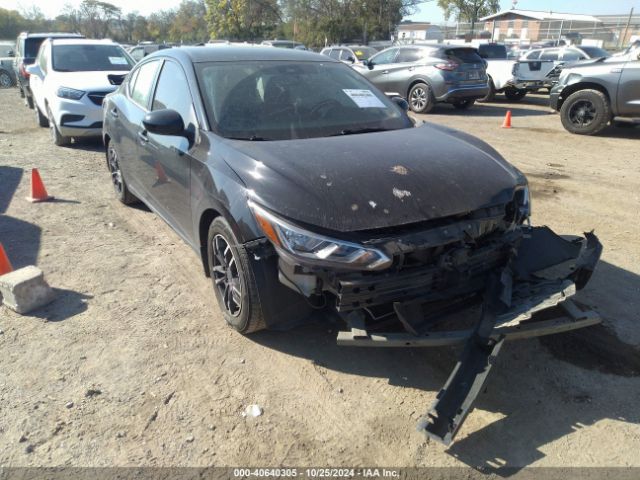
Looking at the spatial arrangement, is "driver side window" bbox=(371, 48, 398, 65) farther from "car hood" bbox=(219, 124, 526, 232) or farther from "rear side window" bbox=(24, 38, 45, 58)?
"car hood" bbox=(219, 124, 526, 232)

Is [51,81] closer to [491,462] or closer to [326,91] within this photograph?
[326,91]

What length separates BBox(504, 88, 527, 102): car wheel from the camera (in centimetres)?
1565

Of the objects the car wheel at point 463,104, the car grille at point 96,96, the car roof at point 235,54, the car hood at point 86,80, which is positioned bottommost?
the car wheel at point 463,104

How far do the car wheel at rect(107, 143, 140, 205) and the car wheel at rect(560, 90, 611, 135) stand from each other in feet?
28.4

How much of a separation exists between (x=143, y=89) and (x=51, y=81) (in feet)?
17.5

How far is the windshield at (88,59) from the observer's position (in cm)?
918

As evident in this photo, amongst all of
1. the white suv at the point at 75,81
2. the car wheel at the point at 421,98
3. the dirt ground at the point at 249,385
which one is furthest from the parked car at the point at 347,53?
the dirt ground at the point at 249,385

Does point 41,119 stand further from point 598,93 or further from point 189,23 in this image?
point 189,23

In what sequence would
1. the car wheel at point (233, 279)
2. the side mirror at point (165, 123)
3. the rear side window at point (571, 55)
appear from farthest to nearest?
the rear side window at point (571, 55)
the side mirror at point (165, 123)
the car wheel at point (233, 279)

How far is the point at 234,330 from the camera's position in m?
3.36

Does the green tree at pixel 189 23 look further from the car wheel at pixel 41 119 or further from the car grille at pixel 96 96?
the car grille at pixel 96 96

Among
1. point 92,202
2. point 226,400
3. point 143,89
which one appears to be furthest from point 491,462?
point 92,202

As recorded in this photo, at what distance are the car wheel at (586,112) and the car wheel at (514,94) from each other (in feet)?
18.8

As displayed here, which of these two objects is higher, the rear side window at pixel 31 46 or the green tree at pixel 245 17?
the green tree at pixel 245 17
